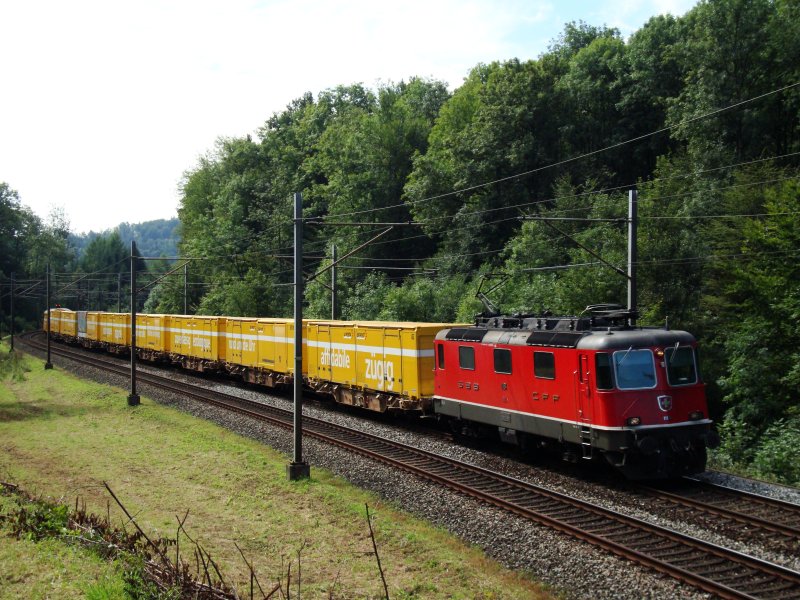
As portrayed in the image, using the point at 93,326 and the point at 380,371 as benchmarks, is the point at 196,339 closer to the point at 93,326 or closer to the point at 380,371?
the point at 380,371

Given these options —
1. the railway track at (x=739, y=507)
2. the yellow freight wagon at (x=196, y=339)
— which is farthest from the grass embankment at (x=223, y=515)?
the yellow freight wagon at (x=196, y=339)

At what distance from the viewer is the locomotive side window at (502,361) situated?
17656 millimetres

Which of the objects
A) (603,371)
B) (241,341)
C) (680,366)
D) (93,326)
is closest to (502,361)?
(603,371)

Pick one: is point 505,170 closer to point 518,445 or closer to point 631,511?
point 518,445

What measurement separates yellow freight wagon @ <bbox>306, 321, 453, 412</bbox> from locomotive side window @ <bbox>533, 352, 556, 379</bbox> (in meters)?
5.67

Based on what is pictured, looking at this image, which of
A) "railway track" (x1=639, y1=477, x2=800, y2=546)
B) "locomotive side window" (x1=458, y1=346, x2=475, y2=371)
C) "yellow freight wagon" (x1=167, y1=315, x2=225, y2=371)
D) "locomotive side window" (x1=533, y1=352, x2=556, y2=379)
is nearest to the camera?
"railway track" (x1=639, y1=477, x2=800, y2=546)

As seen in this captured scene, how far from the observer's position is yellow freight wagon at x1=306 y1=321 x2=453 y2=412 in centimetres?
2212

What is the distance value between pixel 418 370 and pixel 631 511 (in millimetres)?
9328

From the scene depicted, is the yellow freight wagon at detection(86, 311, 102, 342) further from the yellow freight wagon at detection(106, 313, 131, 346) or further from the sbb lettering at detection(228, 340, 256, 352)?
the sbb lettering at detection(228, 340, 256, 352)

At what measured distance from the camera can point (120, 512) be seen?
14.3 m

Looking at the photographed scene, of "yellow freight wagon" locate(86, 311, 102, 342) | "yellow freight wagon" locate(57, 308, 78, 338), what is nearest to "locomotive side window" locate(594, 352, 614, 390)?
"yellow freight wagon" locate(86, 311, 102, 342)

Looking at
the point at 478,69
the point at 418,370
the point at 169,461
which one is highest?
the point at 478,69

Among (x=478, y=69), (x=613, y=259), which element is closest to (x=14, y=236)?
(x=478, y=69)

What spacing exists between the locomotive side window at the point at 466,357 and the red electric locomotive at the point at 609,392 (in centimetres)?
128
